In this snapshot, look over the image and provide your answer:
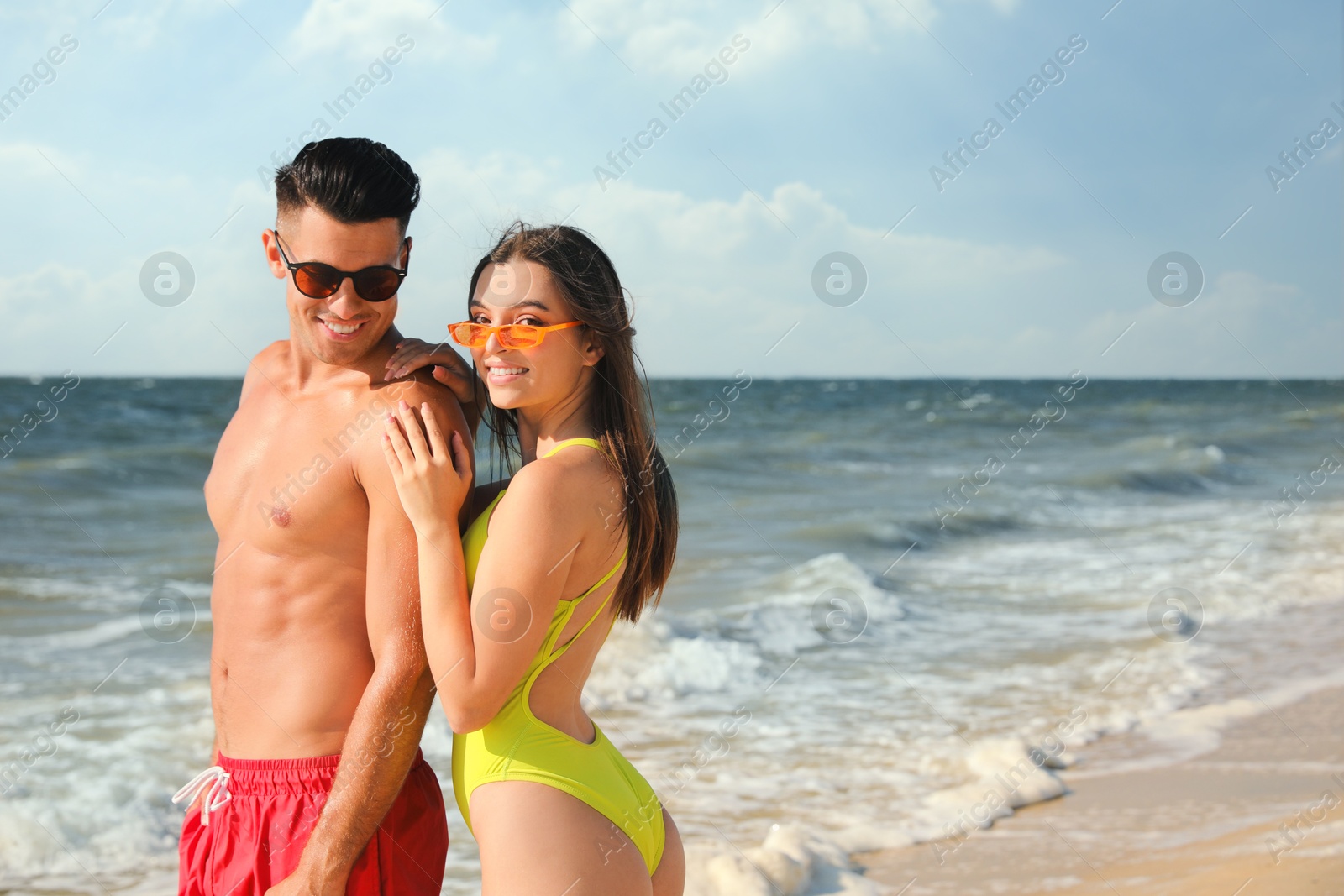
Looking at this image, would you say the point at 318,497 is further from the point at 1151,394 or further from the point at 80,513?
the point at 1151,394

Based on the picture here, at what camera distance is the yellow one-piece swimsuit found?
198 cm

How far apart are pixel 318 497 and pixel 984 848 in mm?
3291

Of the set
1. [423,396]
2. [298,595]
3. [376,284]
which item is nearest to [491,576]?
[423,396]

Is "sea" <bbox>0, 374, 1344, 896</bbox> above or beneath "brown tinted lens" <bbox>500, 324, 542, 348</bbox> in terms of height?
beneath

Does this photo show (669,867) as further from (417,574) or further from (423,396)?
(423,396)

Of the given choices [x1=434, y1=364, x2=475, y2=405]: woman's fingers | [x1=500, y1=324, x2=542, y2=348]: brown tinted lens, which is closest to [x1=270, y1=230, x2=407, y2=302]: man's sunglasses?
[x1=434, y1=364, x2=475, y2=405]: woman's fingers

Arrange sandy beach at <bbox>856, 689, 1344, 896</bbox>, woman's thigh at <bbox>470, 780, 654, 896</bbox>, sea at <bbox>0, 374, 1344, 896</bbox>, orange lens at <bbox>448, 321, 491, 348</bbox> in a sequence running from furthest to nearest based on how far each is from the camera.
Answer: sea at <bbox>0, 374, 1344, 896</bbox> → sandy beach at <bbox>856, 689, 1344, 896</bbox> → orange lens at <bbox>448, 321, 491, 348</bbox> → woman's thigh at <bbox>470, 780, 654, 896</bbox>

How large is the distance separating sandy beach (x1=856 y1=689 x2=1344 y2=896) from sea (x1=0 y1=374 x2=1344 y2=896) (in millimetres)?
166

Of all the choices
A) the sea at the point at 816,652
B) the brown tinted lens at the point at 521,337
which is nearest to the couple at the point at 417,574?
the brown tinted lens at the point at 521,337

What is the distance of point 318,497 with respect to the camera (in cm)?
219

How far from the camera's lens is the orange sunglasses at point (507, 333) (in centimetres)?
209

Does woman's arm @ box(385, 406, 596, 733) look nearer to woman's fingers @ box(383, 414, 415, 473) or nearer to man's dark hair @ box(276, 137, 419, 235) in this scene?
woman's fingers @ box(383, 414, 415, 473)

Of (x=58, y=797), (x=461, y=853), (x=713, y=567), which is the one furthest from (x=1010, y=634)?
(x=58, y=797)

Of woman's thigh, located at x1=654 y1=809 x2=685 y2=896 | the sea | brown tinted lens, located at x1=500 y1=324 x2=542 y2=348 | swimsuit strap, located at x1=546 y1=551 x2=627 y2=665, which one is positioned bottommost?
the sea
